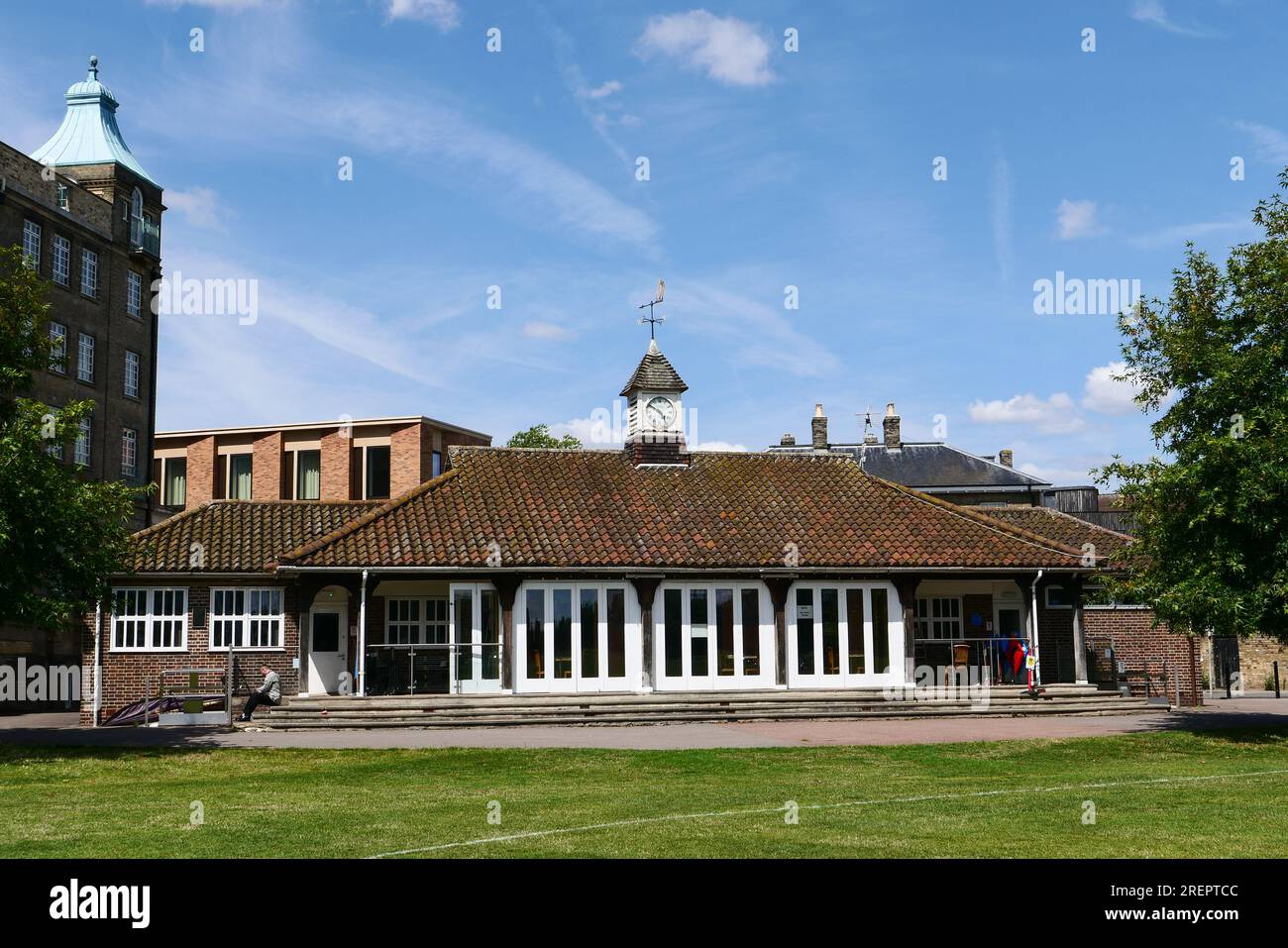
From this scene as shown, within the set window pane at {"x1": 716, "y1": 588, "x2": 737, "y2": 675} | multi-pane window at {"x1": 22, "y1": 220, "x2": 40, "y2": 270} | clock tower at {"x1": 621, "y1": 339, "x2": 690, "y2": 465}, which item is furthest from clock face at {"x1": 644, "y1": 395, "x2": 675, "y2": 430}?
multi-pane window at {"x1": 22, "y1": 220, "x2": 40, "y2": 270}

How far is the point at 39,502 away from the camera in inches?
798

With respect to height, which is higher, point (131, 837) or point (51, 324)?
point (51, 324)

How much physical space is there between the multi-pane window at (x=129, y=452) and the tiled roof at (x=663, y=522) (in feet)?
74.6

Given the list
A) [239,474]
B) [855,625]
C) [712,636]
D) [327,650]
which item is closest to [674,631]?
[712,636]

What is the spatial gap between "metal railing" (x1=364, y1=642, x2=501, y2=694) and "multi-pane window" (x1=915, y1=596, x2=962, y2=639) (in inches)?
419

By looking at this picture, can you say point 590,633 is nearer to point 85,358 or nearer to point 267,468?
point 85,358

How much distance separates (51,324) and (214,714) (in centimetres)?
2488

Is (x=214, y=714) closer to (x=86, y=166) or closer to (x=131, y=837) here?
(x=131, y=837)

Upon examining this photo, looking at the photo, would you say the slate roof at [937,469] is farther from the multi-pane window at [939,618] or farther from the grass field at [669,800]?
the grass field at [669,800]

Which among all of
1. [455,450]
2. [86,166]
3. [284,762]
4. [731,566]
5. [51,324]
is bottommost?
[284,762]

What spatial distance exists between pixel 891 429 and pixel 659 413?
105 ft

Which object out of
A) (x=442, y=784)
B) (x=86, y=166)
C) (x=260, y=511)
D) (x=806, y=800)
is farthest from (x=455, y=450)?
(x=86, y=166)

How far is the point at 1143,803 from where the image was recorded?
13625 millimetres

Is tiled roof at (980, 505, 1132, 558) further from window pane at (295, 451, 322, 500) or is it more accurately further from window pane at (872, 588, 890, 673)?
window pane at (295, 451, 322, 500)
